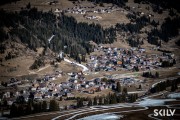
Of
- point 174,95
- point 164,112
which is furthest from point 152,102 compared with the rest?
point 164,112

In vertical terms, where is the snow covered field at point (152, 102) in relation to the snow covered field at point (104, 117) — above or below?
above

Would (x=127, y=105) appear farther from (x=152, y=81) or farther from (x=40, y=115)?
(x=152, y=81)

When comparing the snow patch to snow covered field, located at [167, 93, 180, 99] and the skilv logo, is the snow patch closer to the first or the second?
snow covered field, located at [167, 93, 180, 99]

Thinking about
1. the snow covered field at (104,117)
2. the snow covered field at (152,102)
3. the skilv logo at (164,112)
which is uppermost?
the snow covered field at (152,102)

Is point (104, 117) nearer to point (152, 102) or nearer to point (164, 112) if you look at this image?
point (164, 112)

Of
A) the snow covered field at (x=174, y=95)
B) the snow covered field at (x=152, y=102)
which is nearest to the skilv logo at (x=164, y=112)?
the snow covered field at (x=152, y=102)

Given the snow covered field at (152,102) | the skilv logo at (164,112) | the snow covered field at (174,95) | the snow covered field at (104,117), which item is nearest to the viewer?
the skilv logo at (164,112)

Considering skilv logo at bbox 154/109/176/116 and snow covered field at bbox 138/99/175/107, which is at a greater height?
snow covered field at bbox 138/99/175/107

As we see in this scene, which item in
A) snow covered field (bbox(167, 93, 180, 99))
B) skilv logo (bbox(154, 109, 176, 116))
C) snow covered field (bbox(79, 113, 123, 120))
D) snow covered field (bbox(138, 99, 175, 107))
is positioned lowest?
snow covered field (bbox(79, 113, 123, 120))

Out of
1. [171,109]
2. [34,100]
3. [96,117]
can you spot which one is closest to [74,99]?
[34,100]

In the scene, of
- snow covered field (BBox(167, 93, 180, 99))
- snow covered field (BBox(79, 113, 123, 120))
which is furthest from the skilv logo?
snow covered field (BBox(167, 93, 180, 99))

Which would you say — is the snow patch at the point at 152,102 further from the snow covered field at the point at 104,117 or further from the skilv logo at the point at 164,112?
the snow covered field at the point at 104,117
